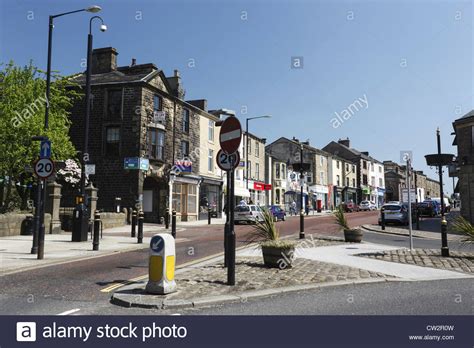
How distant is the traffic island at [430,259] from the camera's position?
30.3ft

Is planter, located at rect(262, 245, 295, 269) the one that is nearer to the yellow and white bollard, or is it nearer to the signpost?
the signpost

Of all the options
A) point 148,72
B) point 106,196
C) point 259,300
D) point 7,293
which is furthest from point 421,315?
point 148,72

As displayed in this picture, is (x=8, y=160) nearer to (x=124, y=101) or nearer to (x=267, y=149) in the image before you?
(x=124, y=101)

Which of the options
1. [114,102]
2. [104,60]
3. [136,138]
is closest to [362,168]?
[104,60]

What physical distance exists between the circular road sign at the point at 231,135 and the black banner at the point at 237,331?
126 inches

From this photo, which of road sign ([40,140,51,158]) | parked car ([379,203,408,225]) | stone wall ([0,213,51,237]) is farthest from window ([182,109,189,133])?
road sign ([40,140,51,158])

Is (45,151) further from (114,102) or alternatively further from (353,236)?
(114,102)

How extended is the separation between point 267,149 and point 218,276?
5440 centimetres

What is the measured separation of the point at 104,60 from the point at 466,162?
2779 centimetres

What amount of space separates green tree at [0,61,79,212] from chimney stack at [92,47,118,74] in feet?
19.6

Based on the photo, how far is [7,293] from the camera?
6.66 meters

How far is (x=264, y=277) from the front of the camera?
25.7 ft

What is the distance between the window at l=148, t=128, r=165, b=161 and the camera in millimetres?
28859

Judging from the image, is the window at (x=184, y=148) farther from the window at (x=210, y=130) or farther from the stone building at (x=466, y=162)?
the stone building at (x=466, y=162)
